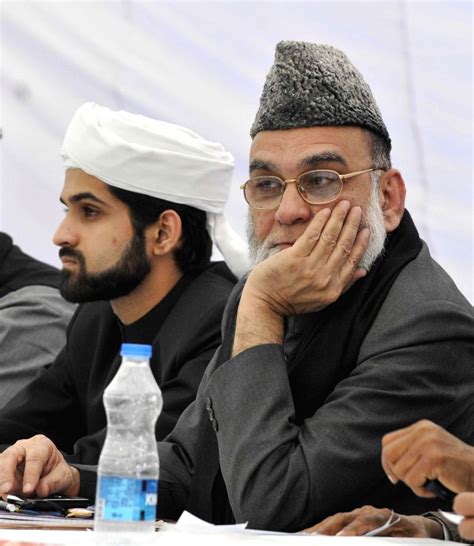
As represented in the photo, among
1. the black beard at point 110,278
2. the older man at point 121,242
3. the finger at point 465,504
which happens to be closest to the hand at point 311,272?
the finger at point 465,504

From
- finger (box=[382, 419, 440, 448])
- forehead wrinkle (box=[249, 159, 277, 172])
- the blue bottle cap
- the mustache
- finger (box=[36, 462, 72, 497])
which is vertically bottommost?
finger (box=[36, 462, 72, 497])

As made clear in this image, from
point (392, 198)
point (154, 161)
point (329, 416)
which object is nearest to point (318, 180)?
point (392, 198)

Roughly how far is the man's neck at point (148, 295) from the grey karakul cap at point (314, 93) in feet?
4.59

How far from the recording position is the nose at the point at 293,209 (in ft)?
9.84

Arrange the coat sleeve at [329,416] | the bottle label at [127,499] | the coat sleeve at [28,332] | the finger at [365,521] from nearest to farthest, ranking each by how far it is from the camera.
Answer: the bottle label at [127,499], the finger at [365,521], the coat sleeve at [329,416], the coat sleeve at [28,332]

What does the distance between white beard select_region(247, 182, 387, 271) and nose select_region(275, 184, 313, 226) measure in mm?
95

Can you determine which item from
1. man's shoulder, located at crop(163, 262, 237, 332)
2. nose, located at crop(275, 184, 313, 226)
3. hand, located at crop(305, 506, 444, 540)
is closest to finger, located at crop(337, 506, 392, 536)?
hand, located at crop(305, 506, 444, 540)

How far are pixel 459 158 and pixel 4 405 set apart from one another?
1.92 m

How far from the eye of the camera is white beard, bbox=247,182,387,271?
2.99 metres

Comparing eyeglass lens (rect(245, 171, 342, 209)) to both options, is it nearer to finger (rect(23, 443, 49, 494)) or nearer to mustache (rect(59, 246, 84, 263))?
finger (rect(23, 443, 49, 494))

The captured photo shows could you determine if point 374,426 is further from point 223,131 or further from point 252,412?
point 223,131

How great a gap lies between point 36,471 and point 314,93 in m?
1.16

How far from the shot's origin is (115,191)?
452 centimetres

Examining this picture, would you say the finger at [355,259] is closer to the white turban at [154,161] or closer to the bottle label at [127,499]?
the bottle label at [127,499]
